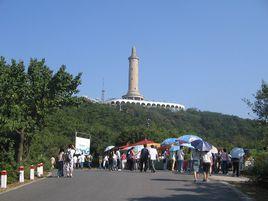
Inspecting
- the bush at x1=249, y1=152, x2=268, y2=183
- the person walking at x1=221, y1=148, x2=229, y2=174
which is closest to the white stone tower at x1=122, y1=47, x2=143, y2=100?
the person walking at x1=221, y1=148, x2=229, y2=174

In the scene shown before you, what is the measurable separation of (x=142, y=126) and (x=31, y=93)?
52.6m

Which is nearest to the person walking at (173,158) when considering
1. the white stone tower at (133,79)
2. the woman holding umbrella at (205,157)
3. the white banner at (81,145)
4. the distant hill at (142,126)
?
the woman holding umbrella at (205,157)

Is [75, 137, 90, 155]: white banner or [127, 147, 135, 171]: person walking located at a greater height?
[75, 137, 90, 155]: white banner

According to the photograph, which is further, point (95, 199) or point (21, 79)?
point (21, 79)

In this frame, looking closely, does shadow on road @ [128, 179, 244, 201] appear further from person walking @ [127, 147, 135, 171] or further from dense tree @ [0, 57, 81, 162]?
person walking @ [127, 147, 135, 171]

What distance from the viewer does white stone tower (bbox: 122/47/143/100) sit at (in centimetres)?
15025

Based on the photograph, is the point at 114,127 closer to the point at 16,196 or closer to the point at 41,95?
the point at 41,95

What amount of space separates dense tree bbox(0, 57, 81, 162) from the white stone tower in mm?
122058

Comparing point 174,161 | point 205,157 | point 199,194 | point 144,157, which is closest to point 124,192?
point 199,194

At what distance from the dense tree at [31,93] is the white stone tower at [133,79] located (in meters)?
122

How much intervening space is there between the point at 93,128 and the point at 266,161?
2207 inches

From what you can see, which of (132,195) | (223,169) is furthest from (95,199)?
(223,169)

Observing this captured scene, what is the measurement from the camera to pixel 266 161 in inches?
688

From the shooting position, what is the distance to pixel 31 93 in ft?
80.4
